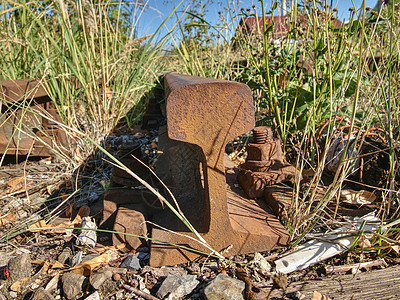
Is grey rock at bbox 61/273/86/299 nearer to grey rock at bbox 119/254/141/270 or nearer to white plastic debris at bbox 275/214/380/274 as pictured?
grey rock at bbox 119/254/141/270

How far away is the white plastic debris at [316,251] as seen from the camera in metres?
1.39

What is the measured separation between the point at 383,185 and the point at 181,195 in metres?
1.18

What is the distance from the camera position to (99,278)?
1294 millimetres

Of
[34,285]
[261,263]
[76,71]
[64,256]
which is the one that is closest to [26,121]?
[76,71]

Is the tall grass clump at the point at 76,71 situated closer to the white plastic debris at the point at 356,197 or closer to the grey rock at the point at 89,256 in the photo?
the grey rock at the point at 89,256

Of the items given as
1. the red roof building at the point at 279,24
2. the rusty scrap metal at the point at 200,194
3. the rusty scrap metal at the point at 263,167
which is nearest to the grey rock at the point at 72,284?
the rusty scrap metal at the point at 200,194

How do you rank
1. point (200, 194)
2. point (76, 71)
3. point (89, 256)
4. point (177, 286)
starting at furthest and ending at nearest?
point (76, 71), point (200, 194), point (89, 256), point (177, 286)

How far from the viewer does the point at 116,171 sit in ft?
6.09

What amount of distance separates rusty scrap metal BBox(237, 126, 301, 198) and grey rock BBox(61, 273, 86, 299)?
105cm

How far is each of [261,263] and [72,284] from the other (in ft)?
2.74

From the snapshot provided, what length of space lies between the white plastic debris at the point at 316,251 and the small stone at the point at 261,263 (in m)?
0.04

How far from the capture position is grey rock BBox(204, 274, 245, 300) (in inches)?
46.1

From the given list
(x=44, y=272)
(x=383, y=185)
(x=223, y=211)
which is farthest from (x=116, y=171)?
(x=383, y=185)

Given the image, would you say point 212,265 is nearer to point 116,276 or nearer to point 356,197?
point 116,276
